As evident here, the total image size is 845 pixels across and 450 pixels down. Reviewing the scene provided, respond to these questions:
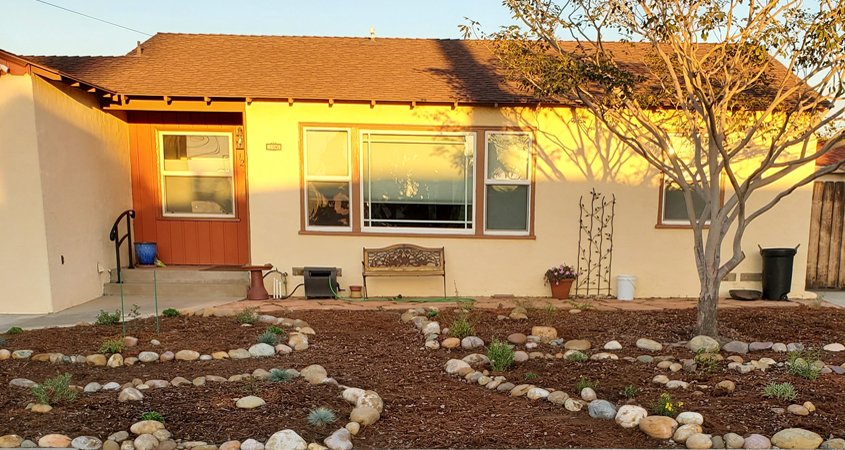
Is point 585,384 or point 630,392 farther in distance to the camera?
point 585,384

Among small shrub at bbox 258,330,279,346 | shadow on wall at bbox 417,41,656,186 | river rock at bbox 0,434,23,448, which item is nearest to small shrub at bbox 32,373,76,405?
river rock at bbox 0,434,23,448

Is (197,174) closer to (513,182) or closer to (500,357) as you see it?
(513,182)

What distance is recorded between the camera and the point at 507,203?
7.23 m

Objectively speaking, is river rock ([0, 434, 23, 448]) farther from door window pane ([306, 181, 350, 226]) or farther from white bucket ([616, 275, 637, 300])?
white bucket ([616, 275, 637, 300])

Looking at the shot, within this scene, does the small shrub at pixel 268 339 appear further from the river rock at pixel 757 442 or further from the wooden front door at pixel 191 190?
the river rock at pixel 757 442

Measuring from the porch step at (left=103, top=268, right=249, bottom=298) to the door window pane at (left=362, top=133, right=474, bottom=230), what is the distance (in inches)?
81.4

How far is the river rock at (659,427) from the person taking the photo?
2.96m

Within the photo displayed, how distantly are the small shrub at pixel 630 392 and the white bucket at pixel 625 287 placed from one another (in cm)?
370

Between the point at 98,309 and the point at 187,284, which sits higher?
the point at 187,284

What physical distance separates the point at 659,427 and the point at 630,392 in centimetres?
50

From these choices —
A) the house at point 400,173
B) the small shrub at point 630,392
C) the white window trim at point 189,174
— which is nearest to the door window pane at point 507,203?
the house at point 400,173

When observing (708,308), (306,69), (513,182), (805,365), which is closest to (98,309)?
(306,69)

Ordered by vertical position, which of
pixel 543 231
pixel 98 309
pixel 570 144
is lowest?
pixel 98 309

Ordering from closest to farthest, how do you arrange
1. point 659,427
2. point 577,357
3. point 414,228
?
point 659,427, point 577,357, point 414,228
